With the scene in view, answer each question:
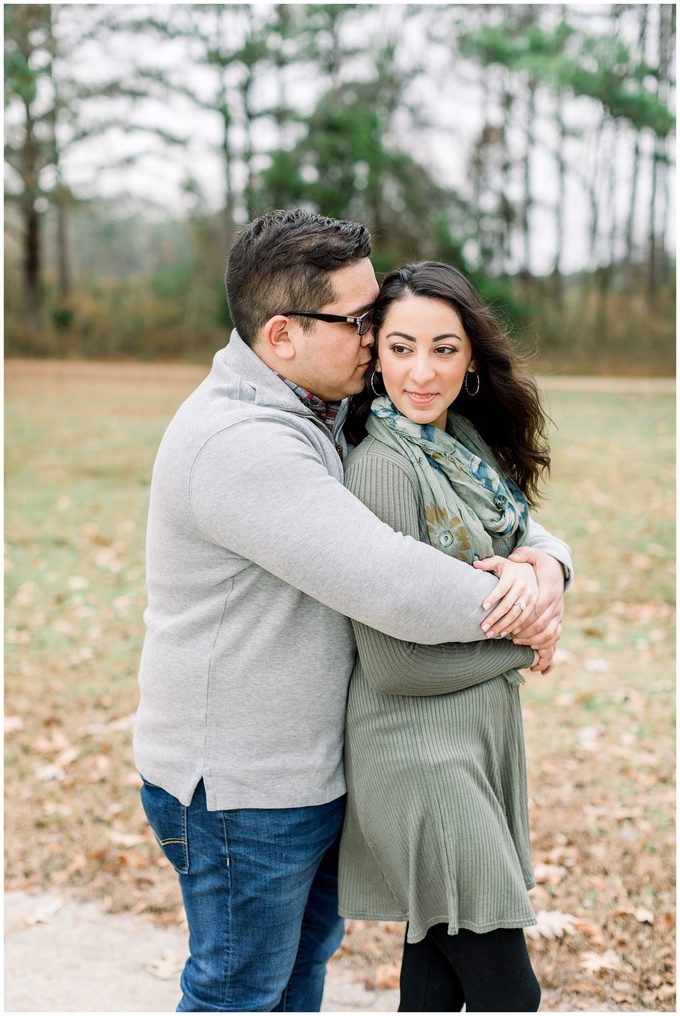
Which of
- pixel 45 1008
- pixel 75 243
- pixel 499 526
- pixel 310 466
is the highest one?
pixel 75 243

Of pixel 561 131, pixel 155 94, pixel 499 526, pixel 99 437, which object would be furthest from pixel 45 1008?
pixel 561 131

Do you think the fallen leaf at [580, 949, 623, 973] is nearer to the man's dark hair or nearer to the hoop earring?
A: the hoop earring

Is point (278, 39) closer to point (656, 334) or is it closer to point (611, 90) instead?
point (611, 90)

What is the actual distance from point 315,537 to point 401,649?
1.06 ft

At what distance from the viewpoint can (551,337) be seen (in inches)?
1005

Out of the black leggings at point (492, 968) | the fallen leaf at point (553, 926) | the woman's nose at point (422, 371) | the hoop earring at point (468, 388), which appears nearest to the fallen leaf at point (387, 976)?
the fallen leaf at point (553, 926)

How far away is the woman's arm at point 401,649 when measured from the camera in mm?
2025

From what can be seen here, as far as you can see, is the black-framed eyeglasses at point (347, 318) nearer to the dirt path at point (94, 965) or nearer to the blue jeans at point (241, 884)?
the blue jeans at point (241, 884)

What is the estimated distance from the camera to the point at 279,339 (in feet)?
7.06

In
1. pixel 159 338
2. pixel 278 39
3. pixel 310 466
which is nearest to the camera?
pixel 310 466

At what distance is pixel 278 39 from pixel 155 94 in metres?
3.72

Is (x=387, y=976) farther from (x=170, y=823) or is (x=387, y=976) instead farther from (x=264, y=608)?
(x=264, y=608)

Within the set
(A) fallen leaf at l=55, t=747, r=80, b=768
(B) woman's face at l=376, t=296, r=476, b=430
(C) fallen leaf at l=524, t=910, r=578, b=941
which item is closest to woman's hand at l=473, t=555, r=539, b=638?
(B) woman's face at l=376, t=296, r=476, b=430

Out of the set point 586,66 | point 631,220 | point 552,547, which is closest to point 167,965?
point 552,547
